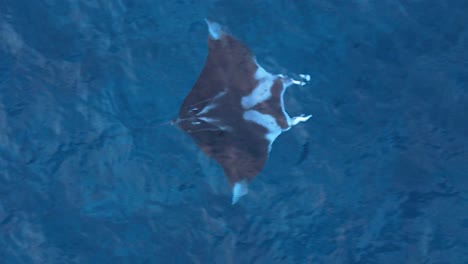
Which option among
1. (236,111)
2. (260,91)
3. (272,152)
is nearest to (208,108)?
(236,111)

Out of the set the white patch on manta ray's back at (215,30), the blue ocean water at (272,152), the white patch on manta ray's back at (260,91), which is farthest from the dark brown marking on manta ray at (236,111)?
the blue ocean water at (272,152)

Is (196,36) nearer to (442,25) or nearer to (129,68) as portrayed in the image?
(129,68)

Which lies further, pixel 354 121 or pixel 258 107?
pixel 354 121

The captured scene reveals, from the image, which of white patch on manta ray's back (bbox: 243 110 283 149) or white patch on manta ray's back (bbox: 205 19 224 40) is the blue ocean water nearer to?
white patch on manta ray's back (bbox: 205 19 224 40)

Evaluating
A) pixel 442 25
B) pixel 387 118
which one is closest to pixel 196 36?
pixel 387 118

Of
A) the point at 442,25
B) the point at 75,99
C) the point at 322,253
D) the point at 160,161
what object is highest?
the point at 442,25

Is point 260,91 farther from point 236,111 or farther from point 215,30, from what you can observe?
point 215,30

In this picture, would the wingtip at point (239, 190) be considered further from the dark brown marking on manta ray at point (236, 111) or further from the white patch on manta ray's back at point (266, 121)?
the white patch on manta ray's back at point (266, 121)
